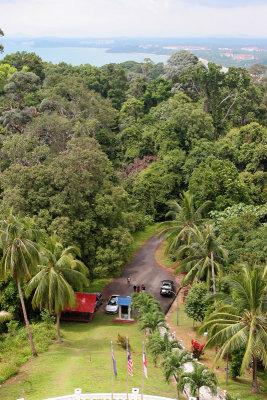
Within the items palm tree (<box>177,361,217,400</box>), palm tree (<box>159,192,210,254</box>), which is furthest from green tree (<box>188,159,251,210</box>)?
palm tree (<box>177,361,217,400</box>)

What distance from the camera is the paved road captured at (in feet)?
113

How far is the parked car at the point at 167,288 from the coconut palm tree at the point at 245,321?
13806 mm

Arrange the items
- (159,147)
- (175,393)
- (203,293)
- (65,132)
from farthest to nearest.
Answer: (159,147), (65,132), (203,293), (175,393)

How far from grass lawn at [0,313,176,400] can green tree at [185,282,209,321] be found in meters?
3.77

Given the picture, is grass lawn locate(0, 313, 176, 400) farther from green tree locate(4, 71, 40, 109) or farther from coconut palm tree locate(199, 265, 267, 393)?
green tree locate(4, 71, 40, 109)

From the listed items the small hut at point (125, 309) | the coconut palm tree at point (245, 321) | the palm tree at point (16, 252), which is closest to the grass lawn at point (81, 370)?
the small hut at point (125, 309)

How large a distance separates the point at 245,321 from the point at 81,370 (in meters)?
8.82

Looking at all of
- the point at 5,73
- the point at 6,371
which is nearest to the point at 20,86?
the point at 5,73

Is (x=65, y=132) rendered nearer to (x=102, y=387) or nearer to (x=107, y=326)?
(x=107, y=326)

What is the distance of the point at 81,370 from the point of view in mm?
21297

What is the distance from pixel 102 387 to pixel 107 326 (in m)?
9.74

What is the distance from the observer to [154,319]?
23.7 m

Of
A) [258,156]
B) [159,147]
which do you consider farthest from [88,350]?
[159,147]

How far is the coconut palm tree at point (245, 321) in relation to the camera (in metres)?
17.6
